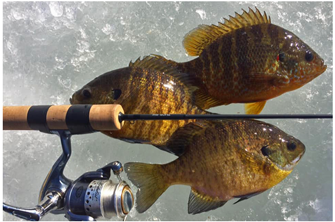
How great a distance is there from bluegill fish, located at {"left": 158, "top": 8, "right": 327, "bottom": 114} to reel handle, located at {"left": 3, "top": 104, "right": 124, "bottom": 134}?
0.63 m

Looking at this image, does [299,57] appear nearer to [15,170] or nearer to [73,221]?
[73,221]

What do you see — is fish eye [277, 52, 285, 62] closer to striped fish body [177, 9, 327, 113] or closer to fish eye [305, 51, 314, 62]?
striped fish body [177, 9, 327, 113]

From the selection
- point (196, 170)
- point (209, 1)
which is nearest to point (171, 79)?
point (196, 170)

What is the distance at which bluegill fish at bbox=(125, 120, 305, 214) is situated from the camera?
4.93 feet

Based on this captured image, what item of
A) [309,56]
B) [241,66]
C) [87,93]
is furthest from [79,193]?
[309,56]

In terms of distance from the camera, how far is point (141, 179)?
1548 mm

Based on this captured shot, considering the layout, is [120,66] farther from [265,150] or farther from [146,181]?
[265,150]

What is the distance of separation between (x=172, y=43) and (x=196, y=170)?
1122 mm

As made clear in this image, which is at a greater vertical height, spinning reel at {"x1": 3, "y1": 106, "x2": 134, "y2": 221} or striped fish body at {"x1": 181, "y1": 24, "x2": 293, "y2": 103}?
striped fish body at {"x1": 181, "y1": 24, "x2": 293, "y2": 103}

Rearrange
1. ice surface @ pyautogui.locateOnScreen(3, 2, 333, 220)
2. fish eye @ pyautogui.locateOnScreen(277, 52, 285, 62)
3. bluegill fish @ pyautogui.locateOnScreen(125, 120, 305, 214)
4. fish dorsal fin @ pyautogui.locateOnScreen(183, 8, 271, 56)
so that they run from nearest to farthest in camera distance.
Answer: bluegill fish @ pyautogui.locateOnScreen(125, 120, 305, 214) < fish eye @ pyautogui.locateOnScreen(277, 52, 285, 62) < fish dorsal fin @ pyautogui.locateOnScreen(183, 8, 271, 56) < ice surface @ pyautogui.locateOnScreen(3, 2, 333, 220)

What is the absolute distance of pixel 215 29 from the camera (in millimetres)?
1783

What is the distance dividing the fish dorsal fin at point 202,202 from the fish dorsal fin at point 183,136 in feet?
0.80

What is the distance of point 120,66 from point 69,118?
1.03 m

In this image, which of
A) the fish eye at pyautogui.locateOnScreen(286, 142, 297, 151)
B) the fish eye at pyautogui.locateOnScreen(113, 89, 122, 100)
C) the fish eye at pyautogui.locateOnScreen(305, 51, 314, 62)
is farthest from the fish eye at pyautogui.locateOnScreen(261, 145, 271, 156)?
the fish eye at pyautogui.locateOnScreen(113, 89, 122, 100)
